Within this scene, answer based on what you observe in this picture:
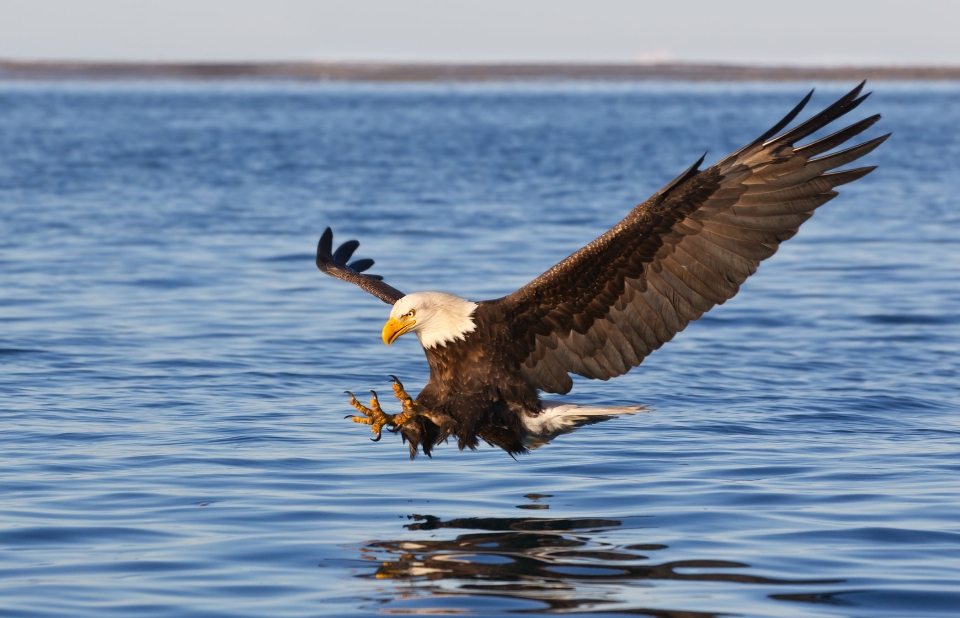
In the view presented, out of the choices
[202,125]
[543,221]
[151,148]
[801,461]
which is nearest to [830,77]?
[202,125]

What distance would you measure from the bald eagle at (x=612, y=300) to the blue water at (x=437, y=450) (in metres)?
0.47

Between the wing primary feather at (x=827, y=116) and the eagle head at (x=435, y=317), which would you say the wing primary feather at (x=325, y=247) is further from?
the wing primary feather at (x=827, y=116)

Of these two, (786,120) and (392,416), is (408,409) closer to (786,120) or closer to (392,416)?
(392,416)

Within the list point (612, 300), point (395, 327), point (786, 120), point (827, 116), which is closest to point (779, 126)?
point (786, 120)

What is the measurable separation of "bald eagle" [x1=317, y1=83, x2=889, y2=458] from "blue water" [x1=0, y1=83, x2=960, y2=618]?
1.53ft

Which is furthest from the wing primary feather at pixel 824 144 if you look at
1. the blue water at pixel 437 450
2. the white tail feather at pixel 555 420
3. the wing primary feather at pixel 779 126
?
the blue water at pixel 437 450

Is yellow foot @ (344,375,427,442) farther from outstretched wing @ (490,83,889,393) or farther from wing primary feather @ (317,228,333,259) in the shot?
wing primary feather @ (317,228,333,259)

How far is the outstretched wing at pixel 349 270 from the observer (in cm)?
814

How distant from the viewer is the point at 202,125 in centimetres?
5197

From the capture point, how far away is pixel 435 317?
270 inches

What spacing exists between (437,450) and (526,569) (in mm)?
2404

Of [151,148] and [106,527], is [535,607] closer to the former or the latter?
[106,527]

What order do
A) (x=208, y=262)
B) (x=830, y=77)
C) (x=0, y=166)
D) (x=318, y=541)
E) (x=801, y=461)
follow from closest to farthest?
(x=318, y=541)
(x=801, y=461)
(x=208, y=262)
(x=0, y=166)
(x=830, y=77)

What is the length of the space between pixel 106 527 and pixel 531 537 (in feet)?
6.18
